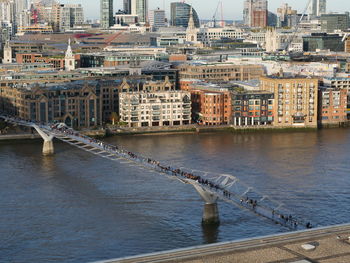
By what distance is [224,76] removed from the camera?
3444 cm

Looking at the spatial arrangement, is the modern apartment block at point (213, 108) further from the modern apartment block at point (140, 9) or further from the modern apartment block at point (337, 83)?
the modern apartment block at point (140, 9)

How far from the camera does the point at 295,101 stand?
27.8 m

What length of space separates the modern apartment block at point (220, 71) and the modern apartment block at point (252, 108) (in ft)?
20.7

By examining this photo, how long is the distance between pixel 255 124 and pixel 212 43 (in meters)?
27.9

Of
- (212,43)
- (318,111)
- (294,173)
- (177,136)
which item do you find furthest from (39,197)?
(212,43)

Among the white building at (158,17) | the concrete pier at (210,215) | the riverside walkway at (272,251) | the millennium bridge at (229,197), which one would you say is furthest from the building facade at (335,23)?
the riverside walkway at (272,251)

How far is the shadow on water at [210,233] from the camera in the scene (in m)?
13.8

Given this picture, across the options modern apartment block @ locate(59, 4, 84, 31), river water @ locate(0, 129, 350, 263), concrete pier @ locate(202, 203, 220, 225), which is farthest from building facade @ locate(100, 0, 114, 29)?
concrete pier @ locate(202, 203, 220, 225)

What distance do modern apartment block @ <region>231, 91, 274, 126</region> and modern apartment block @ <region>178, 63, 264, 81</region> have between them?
20.7ft

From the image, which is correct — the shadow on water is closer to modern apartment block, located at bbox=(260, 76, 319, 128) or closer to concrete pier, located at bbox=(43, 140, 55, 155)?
concrete pier, located at bbox=(43, 140, 55, 155)

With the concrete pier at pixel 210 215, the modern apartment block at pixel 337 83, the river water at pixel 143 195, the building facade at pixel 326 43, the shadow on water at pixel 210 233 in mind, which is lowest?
the shadow on water at pixel 210 233

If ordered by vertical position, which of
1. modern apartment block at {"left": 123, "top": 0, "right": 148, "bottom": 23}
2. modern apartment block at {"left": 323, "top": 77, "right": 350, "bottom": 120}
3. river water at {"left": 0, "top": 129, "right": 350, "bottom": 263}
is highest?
modern apartment block at {"left": 123, "top": 0, "right": 148, "bottom": 23}

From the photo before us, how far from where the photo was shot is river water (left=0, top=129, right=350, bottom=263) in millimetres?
13680

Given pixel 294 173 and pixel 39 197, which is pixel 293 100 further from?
pixel 39 197
